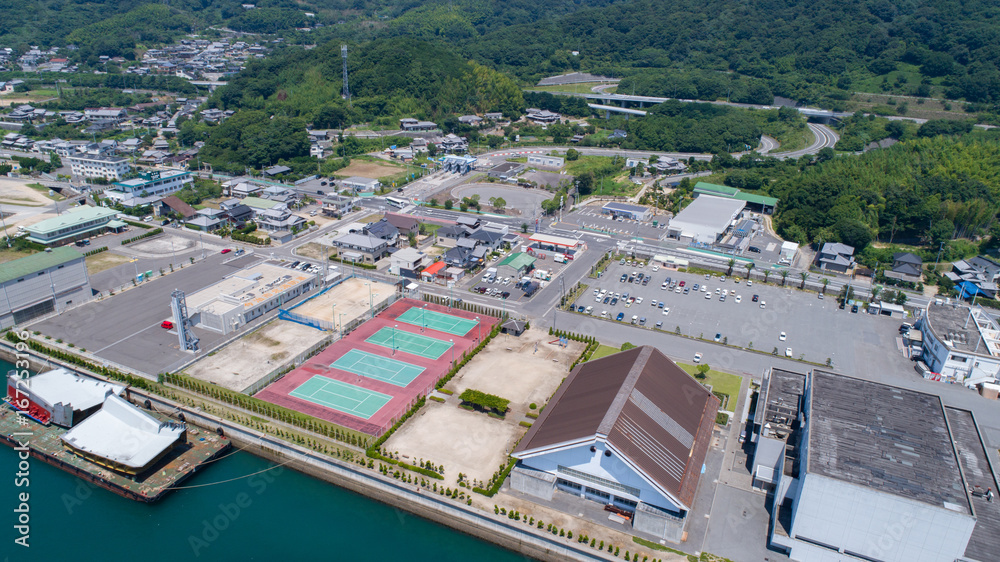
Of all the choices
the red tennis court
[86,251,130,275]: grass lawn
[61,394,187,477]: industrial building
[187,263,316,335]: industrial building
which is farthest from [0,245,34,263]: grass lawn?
the red tennis court

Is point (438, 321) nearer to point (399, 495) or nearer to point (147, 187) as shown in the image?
point (399, 495)

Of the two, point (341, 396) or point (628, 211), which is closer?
point (341, 396)

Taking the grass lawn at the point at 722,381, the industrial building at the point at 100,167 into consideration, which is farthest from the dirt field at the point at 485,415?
the industrial building at the point at 100,167

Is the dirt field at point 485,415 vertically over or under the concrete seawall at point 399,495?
over

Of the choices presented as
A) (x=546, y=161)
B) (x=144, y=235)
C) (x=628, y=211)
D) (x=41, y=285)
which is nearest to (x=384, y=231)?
(x=144, y=235)

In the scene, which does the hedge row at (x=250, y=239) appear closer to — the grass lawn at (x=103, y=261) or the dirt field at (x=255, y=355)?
the grass lawn at (x=103, y=261)

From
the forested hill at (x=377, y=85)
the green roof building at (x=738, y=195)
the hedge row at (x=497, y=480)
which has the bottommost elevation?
the hedge row at (x=497, y=480)

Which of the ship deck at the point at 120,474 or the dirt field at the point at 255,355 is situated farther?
the dirt field at the point at 255,355
